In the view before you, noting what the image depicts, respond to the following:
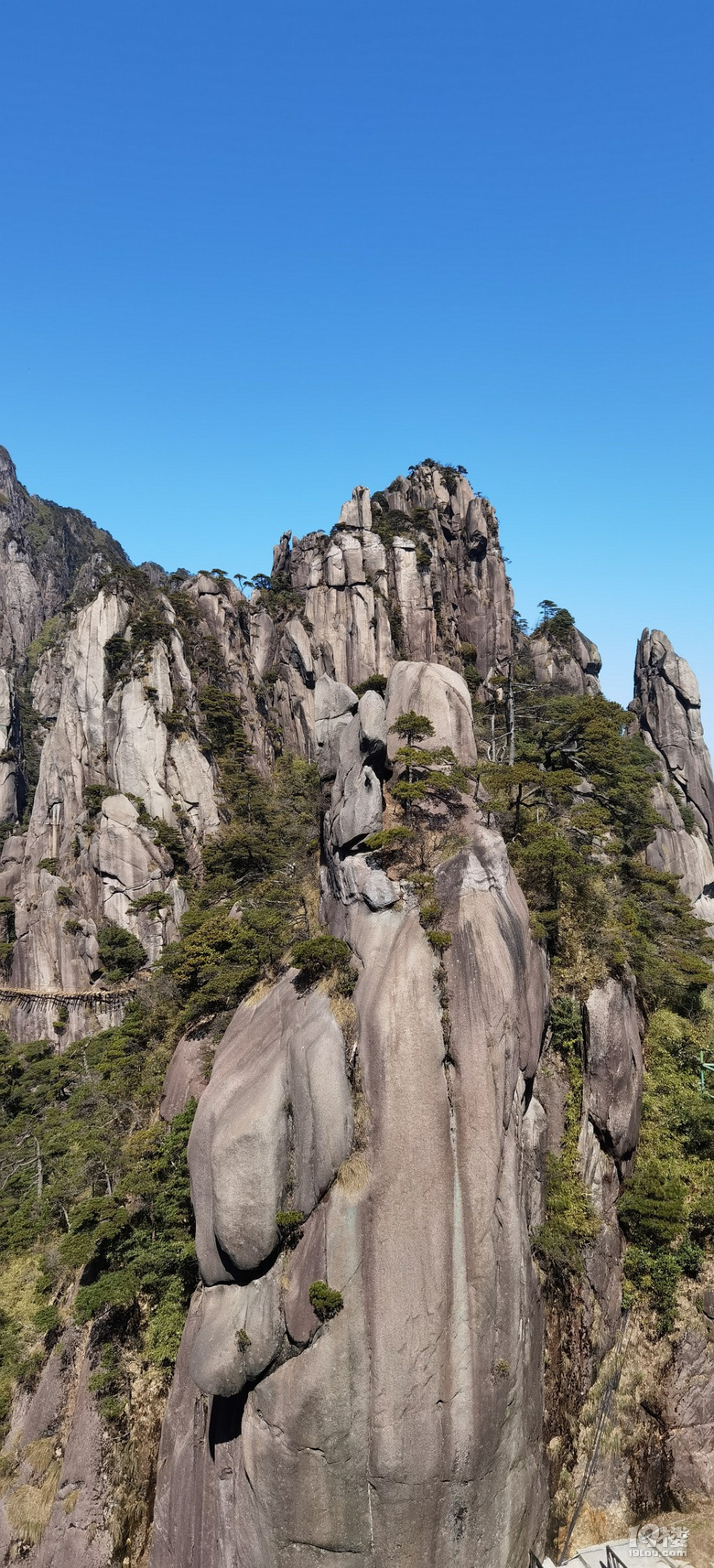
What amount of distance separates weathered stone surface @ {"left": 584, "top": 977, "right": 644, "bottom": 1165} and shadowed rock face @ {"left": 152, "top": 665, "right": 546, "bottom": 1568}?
2417 millimetres

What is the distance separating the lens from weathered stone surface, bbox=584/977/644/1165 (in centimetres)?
1917

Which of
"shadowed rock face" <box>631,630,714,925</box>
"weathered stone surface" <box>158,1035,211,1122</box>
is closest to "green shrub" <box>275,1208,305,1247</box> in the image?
"weathered stone surface" <box>158,1035,211,1122</box>

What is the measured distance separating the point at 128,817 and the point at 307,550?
1345 inches

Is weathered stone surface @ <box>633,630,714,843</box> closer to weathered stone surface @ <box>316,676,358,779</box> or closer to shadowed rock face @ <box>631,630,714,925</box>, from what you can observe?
shadowed rock face @ <box>631,630,714,925</box>

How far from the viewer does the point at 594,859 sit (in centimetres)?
2505

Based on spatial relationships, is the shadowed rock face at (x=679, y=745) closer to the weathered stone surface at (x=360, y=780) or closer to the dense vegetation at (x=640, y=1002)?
the dense vegetation at (x=640, y=1002)

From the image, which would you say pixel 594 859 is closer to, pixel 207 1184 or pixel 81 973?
pixel 207 1184

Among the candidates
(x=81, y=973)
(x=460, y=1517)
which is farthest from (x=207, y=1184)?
(x=81, y=973)

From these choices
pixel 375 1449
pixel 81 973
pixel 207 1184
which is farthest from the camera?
pixel 81 973

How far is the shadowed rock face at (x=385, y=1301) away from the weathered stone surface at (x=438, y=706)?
199 inches

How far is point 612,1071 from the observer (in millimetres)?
19406

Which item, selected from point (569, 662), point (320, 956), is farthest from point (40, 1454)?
point (569, 662)

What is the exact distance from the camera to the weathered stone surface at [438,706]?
866 inches

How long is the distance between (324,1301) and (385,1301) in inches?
46.5
